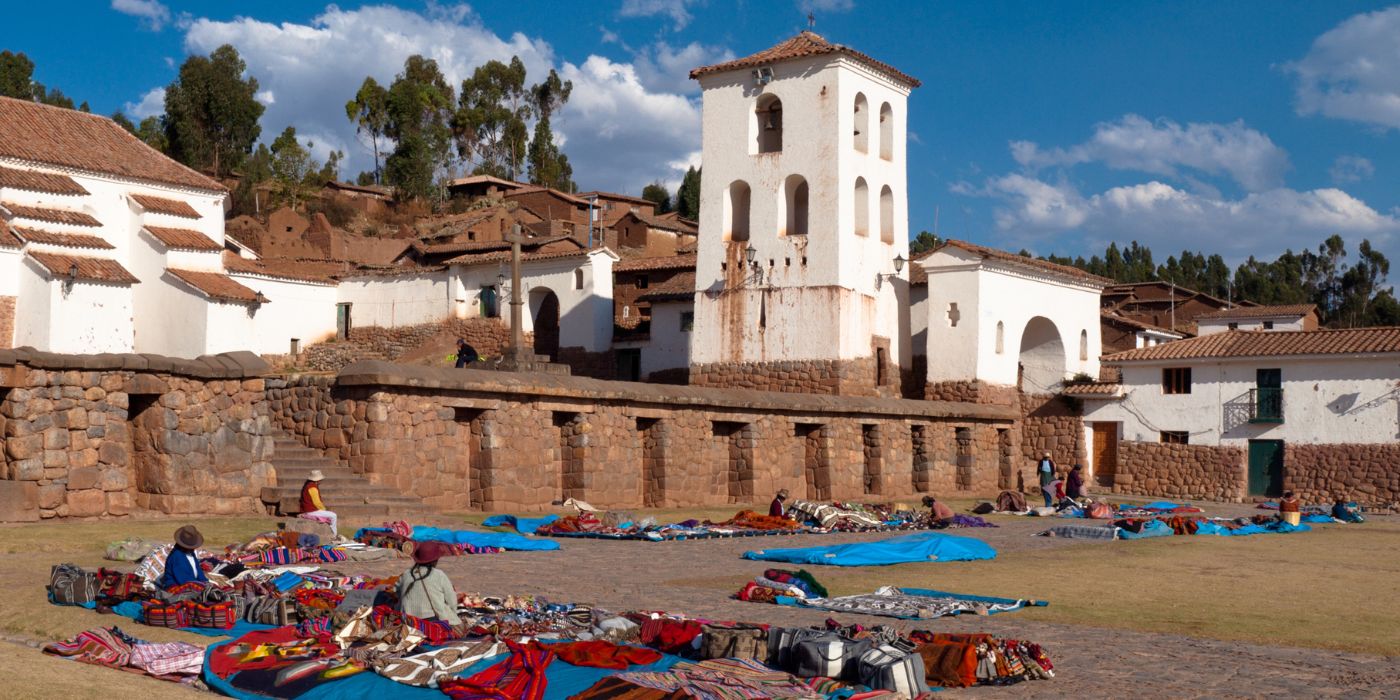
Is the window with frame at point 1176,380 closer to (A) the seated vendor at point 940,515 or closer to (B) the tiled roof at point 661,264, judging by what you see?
(B) the tiled roof at point 661,264

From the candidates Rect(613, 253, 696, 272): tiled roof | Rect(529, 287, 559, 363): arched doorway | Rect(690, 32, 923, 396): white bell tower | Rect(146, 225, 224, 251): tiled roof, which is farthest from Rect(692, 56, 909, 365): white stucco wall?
Rect(146, 225, 224, 251): tiled roof

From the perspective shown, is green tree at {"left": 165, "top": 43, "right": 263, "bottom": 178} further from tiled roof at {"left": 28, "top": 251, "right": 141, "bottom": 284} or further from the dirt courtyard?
the dirt courtyard

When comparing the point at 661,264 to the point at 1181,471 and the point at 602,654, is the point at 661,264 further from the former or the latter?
the point at 602,654

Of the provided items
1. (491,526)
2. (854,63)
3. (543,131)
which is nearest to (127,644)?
(491,526)

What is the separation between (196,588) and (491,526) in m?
8.49

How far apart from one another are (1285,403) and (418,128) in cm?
5463

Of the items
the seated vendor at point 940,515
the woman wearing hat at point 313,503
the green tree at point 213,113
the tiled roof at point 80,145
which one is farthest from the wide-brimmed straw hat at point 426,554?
the green tree at point 213,113

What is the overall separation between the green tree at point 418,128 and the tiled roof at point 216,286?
1280 inches

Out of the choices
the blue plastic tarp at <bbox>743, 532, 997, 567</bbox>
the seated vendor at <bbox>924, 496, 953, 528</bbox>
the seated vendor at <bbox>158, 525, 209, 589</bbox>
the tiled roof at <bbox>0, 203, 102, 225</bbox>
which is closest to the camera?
the seated vendor at <bbox>158, 525, 209, 589</bbox>

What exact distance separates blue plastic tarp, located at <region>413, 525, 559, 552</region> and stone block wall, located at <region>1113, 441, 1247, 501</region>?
76.8ft

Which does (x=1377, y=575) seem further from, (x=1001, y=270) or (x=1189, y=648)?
(x=1001, y=270)

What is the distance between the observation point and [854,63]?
37.7 m

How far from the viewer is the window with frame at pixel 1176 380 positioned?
37.1 metres

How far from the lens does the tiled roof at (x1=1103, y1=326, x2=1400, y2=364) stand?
112 ft
